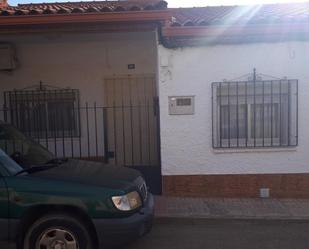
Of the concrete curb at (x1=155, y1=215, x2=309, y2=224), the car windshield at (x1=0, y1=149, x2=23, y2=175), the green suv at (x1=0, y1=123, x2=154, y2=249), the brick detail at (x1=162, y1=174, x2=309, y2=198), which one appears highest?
the car windshield at (x1=0, y1=149, x2=23, y2=175)

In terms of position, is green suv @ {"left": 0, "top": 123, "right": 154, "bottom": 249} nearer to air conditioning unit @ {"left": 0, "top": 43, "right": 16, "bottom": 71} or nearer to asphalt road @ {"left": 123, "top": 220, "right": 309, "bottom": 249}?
asphalt road @ {"left": 123, "top": 220, "right": 309, "bottom": 249}

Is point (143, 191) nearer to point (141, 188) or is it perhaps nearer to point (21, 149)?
point (141, 188)

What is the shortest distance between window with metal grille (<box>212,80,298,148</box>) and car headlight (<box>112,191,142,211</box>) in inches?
114

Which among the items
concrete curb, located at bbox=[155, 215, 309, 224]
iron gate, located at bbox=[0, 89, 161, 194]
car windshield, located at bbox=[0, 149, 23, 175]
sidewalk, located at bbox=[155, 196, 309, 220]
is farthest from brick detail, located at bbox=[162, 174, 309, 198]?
car windshield, located at bbox=[0, 149, 23, 175]

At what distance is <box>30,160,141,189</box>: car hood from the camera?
15.9ft

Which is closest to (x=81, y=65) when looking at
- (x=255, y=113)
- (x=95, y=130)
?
(x=95, y=130)

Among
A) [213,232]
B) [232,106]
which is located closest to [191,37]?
[232,106]

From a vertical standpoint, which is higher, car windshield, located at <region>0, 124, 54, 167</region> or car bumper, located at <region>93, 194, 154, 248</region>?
car windshield, located at <region>0, 124, 54, 167</region>

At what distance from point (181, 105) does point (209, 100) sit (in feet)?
1.54

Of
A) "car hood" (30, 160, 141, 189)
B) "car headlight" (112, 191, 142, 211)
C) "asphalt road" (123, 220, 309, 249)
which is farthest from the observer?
"asphalt road" (123, 220, 309, 249)

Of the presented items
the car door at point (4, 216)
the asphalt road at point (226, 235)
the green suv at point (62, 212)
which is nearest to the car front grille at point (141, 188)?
the green suv at point (62, 212)

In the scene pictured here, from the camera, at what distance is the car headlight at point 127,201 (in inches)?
185

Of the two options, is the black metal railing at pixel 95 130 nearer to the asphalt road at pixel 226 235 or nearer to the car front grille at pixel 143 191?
the asphalt road at pixel 226 235

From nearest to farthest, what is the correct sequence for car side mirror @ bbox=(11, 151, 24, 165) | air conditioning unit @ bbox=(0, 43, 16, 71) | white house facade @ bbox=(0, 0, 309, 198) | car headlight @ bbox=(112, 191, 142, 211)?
car headlight @ bbox=(112, 191, 142, 211), car side mirror @ bbox=(11, 151, 24, 165), white house facade @ bbox=(0, 0, 309, 198), air conditioning unit @ bbox=(0, 43, 16, 71)
